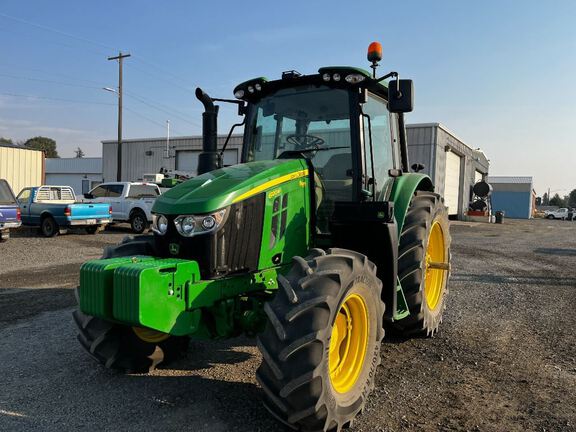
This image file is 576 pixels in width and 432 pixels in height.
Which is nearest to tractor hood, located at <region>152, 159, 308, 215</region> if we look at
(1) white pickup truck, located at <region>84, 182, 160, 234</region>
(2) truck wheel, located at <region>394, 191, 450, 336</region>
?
(2) truck wheel, located at <region>394, 191, 450, 336</region>

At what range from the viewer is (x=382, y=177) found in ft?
15.0

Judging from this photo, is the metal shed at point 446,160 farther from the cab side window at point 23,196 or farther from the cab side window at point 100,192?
the cab side window at point 23,196

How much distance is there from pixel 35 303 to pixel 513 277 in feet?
27.3

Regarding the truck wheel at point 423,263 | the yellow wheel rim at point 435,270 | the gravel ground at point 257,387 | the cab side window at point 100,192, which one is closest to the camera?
the gravel ground at point 257,387

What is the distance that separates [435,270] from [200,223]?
340 centimetres

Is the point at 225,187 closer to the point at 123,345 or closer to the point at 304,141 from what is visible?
the point at 304,141

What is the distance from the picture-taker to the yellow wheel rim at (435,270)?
5473mm

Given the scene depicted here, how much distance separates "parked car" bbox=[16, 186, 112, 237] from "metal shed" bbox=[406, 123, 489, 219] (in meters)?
16.1

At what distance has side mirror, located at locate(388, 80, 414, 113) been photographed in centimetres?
375

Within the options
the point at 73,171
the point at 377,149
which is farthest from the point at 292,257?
the point at 73,171

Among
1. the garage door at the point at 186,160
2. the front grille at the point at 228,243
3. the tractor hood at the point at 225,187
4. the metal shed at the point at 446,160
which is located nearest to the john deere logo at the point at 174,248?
the front grille at the point at 228,243

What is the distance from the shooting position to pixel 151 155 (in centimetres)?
3322

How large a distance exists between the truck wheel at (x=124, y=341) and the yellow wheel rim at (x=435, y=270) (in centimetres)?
302

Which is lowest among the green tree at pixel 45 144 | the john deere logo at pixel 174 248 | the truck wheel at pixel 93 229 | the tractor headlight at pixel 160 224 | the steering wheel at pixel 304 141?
the truck wheel at pixel 93 229
